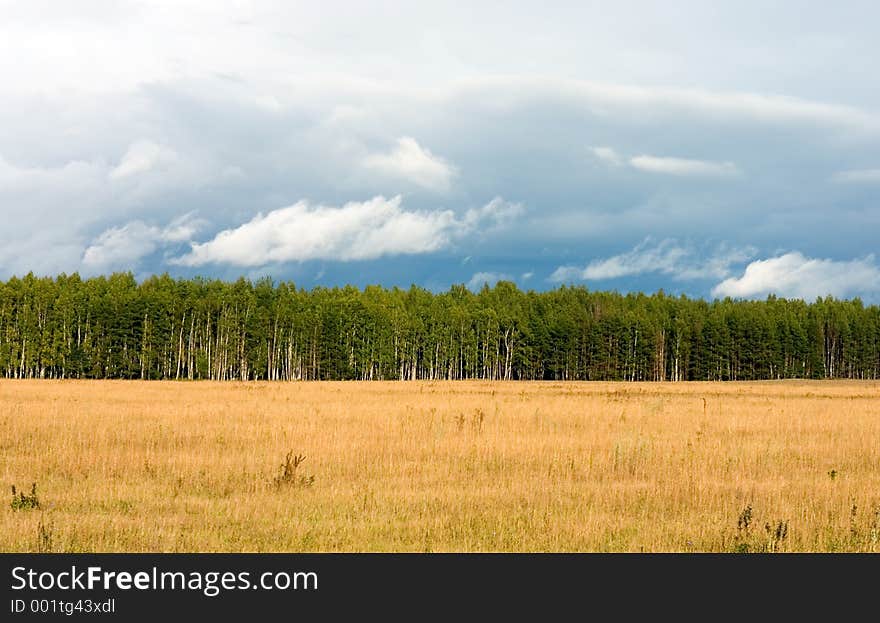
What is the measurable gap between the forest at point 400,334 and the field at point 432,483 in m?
84.2

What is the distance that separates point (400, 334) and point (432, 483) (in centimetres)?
10477

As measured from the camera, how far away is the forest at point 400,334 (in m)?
105

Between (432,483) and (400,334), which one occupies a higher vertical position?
(400,334)

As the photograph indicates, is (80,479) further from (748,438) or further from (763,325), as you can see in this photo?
(763,325)

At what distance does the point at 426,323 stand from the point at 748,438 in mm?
102803

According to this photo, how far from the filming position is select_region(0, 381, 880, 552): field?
416 inches

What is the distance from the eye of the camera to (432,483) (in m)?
14.8

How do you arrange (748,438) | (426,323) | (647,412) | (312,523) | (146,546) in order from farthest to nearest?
1. (426,323)
2. (647,412)
3. (748,438)
4. (312,523)
5. (146,546)

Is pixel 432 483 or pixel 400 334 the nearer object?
pixel 432 483

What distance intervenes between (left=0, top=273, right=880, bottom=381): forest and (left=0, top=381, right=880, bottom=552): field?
276ft

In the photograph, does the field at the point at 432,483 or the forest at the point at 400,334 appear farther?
the forest at the point at 400,334

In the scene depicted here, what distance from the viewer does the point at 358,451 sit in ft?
60.1

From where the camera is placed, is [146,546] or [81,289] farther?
[81,289]
